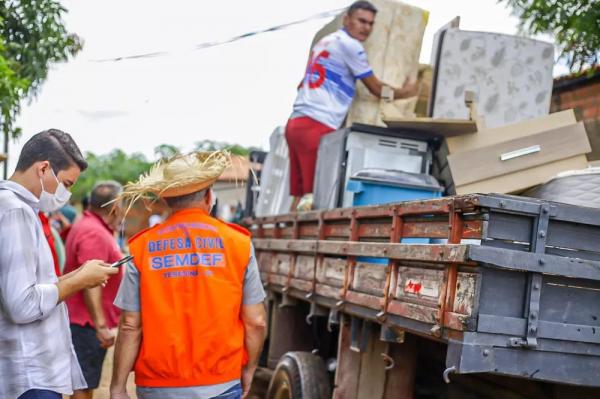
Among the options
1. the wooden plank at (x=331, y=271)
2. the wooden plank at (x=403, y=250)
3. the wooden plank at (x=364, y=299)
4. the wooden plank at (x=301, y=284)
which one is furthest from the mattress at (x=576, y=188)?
the wooden plank at (x=301, y=284)

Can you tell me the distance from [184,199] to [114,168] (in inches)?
2249

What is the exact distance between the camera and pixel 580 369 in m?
3.14

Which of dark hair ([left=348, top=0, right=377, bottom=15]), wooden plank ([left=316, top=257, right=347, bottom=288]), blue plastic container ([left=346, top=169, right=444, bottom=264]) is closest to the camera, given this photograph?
wooden plank ([left=316, top=257, right=347, bottom=288])

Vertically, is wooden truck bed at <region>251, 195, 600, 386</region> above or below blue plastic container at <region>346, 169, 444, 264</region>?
below

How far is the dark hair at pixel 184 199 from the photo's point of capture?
A: 147 inches

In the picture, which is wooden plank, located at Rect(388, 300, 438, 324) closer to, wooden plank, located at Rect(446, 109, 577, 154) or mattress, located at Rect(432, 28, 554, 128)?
wooden plank, located at Rect(446, 109, 577, 154)

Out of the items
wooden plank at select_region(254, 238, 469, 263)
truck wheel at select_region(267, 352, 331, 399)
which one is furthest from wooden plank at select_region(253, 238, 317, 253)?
truck wheel at select_region(267, 352, 331, 399)

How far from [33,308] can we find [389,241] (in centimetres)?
177

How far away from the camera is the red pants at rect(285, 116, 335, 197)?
6.93 metres

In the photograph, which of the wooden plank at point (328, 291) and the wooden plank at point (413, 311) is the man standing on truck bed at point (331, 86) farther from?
the wooden plank at point (413, 311)

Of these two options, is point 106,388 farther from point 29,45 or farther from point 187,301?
point 187,301

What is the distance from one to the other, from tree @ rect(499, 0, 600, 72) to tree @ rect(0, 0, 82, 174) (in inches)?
143

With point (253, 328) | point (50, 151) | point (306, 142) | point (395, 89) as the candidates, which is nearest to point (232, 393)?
point (253, 328)

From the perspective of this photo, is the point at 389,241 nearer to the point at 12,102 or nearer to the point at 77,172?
the point at 77,172
